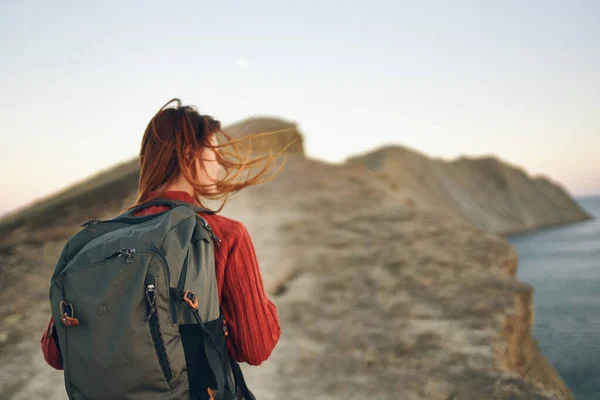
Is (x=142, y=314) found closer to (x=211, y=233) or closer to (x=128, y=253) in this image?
(x=128, y=253)

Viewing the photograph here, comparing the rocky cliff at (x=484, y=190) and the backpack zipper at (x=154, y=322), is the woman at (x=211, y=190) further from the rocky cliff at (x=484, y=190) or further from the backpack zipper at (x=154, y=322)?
the rocky cliff at (x=484, y=190)

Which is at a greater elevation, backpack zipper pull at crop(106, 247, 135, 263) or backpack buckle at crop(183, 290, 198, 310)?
backpack zipper pull at crop(106, 247, 135, 263)

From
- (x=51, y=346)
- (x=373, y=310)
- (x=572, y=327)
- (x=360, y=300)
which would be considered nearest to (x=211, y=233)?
(x=51, y=346)

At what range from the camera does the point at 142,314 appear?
140 centimetres

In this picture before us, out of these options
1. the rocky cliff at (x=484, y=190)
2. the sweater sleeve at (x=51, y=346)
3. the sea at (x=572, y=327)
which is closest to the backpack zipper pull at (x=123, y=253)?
the sweater sleeve at (x=51, y=346)

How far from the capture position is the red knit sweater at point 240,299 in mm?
1639

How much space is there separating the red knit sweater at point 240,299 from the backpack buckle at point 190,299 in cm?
18

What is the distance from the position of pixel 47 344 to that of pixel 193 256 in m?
0.65

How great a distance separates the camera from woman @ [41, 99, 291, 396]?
1644 mm

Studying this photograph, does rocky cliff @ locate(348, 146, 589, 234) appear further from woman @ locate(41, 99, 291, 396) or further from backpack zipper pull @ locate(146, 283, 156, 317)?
backpack zipper pull @ locate(146, 283, 156, 317)

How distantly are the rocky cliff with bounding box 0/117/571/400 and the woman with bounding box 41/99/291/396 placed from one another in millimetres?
2228

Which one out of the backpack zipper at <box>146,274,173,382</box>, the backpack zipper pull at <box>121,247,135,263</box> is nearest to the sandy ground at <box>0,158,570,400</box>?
the backpack zipper at <box>146,274,173,382</box>

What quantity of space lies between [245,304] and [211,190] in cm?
47

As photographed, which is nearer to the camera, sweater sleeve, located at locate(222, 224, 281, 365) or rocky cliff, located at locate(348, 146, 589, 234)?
sweater sleeve, located at locate(222, 224, 281, 365)
